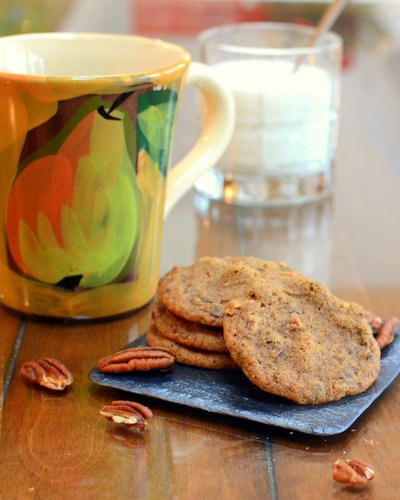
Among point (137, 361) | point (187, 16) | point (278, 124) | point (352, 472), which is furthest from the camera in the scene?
point (187, 16)

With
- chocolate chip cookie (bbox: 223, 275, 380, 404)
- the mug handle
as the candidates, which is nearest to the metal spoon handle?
the mug handle

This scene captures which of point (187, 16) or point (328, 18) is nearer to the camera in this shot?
point (328, 18)

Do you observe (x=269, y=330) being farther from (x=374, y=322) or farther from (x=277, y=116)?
(x=277, y=116)

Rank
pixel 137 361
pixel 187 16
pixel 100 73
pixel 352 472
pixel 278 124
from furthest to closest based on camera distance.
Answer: pixel 187 16 < pixel 278 124 < pixel 100 73 < pixel 137 361 < pixel 352 472

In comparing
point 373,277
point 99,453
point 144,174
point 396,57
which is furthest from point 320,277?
point 396,57

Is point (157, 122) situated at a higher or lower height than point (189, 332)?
higher

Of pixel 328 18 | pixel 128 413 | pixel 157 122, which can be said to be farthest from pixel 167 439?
pixel 328 18

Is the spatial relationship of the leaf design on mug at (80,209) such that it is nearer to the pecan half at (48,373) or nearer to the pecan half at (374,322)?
the pecan half at (48,373)

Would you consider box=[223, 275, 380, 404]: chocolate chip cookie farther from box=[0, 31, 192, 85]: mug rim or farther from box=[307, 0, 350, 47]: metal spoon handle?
box=[307, 0, 350, 47]: metal spoon handle
